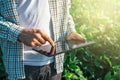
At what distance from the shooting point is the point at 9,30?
2334mm

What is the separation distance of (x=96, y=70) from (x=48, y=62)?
1.95m

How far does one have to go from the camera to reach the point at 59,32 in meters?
2.63

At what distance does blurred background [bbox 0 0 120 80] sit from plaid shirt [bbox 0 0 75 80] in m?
1.42

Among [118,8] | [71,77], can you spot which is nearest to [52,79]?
[71,77]

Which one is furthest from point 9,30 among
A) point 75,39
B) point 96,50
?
point 96,50

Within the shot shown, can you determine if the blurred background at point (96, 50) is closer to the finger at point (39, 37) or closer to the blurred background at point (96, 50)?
the blurred background at point (96, 50)

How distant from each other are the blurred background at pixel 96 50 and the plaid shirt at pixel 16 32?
1.42 metres

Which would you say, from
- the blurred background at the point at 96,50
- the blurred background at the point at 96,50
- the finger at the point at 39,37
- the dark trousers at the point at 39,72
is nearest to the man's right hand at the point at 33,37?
the finger at the point at 39,37

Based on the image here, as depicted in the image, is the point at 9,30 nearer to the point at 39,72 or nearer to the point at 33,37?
the point at 33,37

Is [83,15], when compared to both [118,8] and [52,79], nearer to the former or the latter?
[118,8]

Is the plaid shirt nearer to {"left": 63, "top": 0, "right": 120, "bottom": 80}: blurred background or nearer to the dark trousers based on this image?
the dark trousers

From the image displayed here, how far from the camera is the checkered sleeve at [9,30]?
2303 mm

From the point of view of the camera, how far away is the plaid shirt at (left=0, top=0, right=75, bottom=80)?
7.70 feet

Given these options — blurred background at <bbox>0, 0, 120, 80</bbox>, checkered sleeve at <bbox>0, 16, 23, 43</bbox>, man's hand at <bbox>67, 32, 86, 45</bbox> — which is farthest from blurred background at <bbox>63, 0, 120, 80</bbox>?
checkered sleeve at <bbox>0, 16, 23, 43</bbox>
